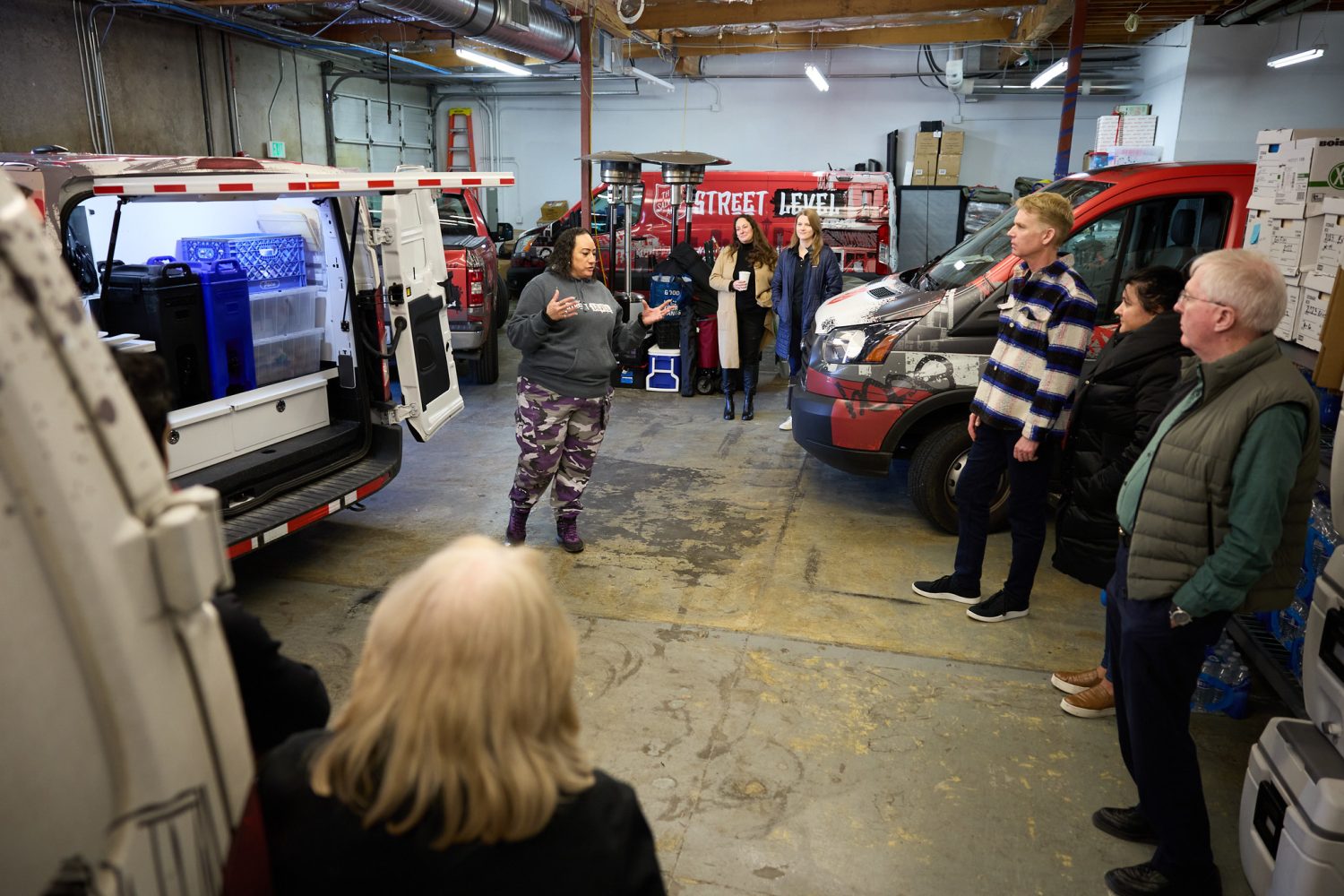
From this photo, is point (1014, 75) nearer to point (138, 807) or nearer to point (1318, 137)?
point (1318, 137)

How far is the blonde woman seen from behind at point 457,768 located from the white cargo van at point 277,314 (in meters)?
2.93

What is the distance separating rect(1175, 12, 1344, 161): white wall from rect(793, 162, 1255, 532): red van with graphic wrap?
26.6 ft

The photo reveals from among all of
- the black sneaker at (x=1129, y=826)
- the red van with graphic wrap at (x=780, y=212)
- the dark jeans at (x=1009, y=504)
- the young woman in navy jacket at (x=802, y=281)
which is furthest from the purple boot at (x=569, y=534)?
the red van with graphic wrap at (x=780, y=212)

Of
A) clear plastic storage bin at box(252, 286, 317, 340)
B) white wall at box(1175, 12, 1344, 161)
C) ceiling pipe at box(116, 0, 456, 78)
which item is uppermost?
ceiling pipe at box(116, 0, 456, 78)

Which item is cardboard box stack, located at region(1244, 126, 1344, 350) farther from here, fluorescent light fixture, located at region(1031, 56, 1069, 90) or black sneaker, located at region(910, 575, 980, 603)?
fluorescent light fixture, located at region(1031, 56, 1069, 90)

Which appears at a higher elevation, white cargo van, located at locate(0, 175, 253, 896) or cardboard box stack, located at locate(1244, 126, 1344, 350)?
cardboard box stack, located at locate(1244, 126, 1344, 350)

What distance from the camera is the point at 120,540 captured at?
97cm

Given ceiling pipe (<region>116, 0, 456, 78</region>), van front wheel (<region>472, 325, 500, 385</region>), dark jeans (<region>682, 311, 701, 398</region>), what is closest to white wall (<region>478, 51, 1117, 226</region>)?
ceiling pipe (<region>116, 0, 456, 78</region>)

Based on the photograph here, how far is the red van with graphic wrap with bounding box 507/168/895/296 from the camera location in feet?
38.2

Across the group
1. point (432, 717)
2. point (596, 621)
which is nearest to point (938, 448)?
point (596, 621)

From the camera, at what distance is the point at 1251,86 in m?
11.7

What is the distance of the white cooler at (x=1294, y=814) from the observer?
212cm

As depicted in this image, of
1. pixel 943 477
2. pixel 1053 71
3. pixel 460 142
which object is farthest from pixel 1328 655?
pixel 460 142

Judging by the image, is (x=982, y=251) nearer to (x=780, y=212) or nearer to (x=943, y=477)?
(x=943, y=477)
